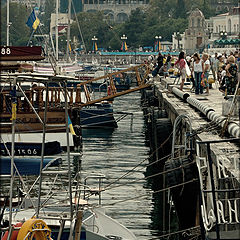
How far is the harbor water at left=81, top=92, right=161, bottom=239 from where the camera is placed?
19.8m

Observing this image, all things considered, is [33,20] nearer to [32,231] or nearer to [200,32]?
[32,231]

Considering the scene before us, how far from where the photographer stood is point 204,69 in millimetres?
28062

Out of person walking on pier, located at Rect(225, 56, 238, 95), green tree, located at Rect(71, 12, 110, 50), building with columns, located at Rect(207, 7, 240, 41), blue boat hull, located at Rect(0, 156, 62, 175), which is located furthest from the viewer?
building with columns, located at Rect(207, 7, 240, 41)

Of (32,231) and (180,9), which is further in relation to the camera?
(180,9)

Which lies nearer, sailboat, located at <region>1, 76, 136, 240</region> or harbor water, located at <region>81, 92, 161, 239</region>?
sailboat, located at <region>1, 76, 136, 240</region>

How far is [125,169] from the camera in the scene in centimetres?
2831

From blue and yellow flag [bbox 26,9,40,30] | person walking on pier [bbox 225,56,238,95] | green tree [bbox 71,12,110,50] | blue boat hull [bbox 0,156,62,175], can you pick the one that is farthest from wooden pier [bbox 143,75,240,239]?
green tree [bbox 71,12,110,50]

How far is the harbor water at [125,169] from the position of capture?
19.8 m

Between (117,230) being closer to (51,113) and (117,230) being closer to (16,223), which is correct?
(16,223)

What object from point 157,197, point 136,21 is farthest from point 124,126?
point 136,21

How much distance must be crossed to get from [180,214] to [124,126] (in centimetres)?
2851

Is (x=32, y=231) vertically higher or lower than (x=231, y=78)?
lower

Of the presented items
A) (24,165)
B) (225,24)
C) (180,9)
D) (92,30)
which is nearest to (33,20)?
(24,165)

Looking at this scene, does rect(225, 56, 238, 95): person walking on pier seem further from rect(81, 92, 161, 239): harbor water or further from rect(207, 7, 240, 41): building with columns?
rect(207, 7, 240, 41): building with columns
